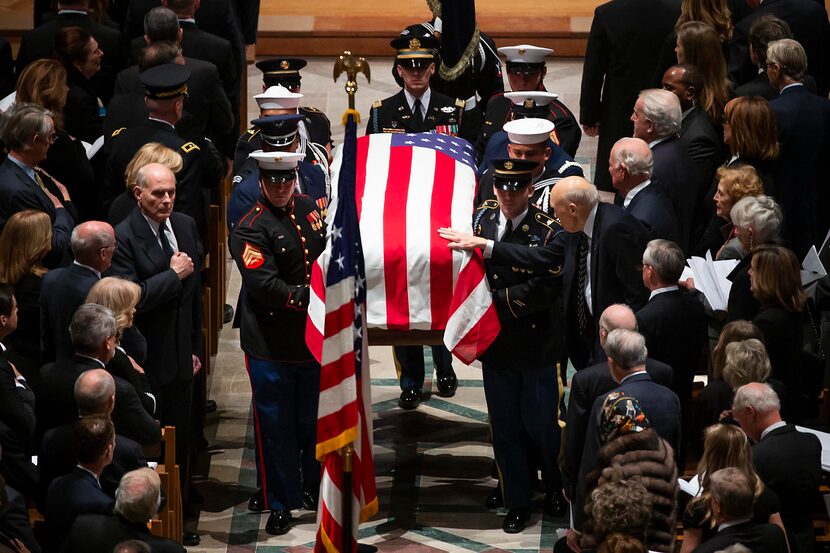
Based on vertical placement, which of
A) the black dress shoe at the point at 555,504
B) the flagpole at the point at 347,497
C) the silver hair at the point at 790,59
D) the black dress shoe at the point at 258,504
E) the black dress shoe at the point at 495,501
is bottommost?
the black dress shoe at the point at 258,504

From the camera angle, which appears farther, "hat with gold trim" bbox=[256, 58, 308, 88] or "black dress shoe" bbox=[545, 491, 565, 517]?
"hat with gold trim" bbox=[256, 58, 308, 88]

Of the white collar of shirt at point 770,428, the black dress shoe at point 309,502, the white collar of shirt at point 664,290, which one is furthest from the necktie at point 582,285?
the black dress shoe at point 309,502

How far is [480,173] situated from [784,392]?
234 centimetres

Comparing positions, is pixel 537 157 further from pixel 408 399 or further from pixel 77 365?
pixel 77 365

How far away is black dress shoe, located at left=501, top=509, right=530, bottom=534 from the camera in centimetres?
749

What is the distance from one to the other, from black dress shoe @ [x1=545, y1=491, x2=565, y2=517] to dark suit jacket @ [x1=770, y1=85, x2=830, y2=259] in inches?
75.3

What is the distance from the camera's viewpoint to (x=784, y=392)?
6.30m

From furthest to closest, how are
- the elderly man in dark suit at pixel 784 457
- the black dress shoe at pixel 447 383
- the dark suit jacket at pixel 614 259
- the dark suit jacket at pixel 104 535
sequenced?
the black dress shoe at pixel 447 383 → the dark suit jacket at pixel 614 259 → the elderly man in dark suit at pixel 784 457 → the dark suit jacket at pixel 104 535

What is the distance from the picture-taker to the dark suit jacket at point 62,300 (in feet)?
21.8

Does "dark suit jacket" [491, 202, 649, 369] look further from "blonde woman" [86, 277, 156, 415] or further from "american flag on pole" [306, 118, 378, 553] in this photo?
"blonde woman" [86, 277, 156, 415]

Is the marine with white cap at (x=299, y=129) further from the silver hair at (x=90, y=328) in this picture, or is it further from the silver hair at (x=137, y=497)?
the silver hair at (x=137, y=497)

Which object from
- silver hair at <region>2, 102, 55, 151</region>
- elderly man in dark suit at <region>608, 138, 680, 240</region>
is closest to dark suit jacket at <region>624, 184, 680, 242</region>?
elderly man in dark suit at <region>608, 138, 680, 240</region>

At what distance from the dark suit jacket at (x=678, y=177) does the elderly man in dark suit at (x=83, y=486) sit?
321 cm

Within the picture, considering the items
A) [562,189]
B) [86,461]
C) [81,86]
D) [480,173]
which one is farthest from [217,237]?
[86,461]
